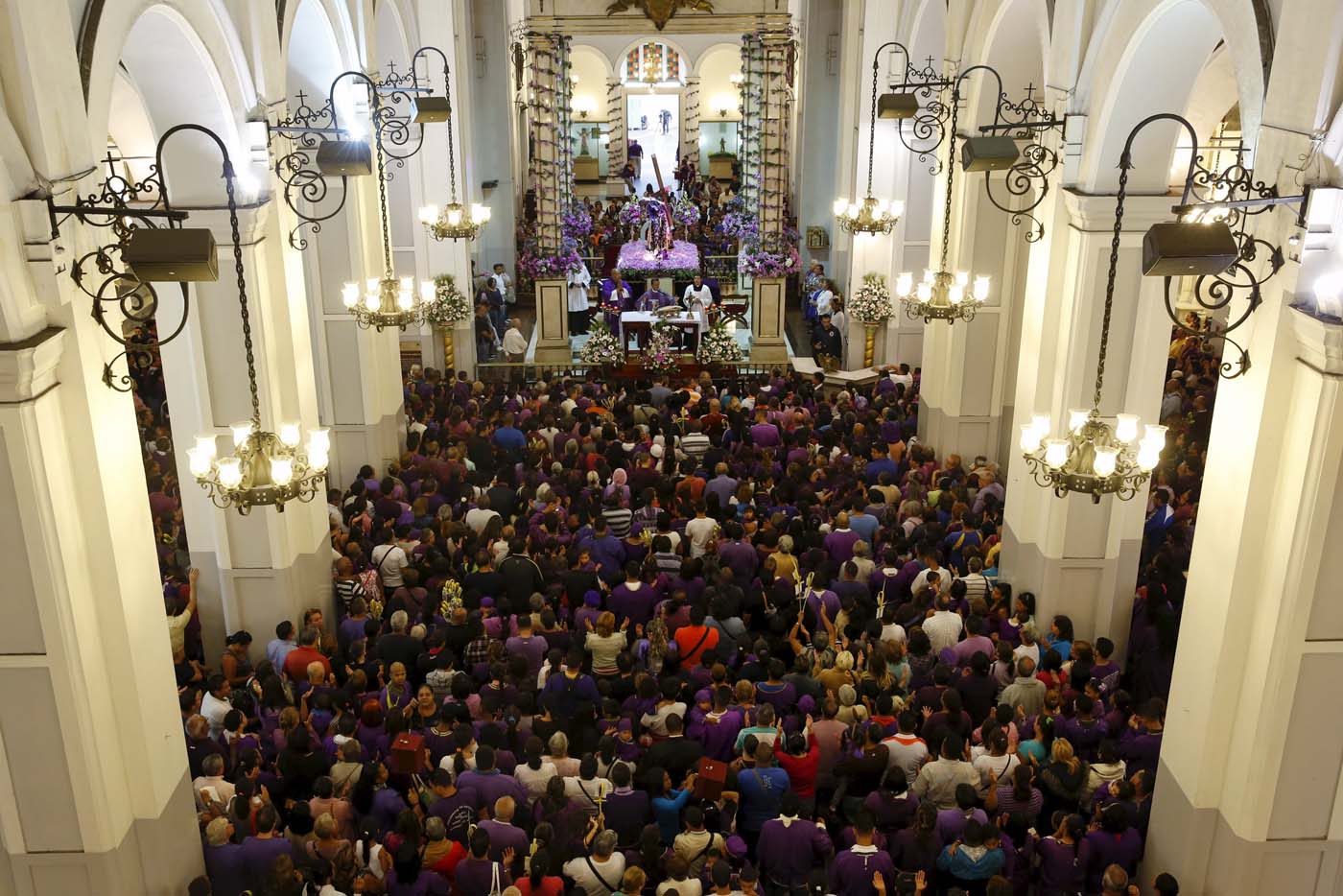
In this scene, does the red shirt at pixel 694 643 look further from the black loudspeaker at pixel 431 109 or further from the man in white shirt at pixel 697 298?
the man in white shirt at pixel 697 298

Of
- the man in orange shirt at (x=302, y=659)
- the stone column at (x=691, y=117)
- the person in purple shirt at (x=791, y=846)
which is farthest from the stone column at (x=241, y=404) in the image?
the stone column at (x=691, y=117)

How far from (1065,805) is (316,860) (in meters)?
4.82

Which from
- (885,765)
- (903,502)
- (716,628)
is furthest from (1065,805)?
(903,502)

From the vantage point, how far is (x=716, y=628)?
9984 millimetres

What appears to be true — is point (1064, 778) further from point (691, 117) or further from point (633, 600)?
point (691, 117)

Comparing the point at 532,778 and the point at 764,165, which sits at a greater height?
the point at 764,165

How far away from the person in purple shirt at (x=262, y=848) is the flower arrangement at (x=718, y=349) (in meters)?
13.1

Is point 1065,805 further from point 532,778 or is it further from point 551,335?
point 551,335

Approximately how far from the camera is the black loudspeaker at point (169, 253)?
6.57 metres

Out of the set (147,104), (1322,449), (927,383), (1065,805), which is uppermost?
(147,104)

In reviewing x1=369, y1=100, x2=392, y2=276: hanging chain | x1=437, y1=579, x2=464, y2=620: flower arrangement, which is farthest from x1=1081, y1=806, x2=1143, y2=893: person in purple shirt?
x1=369, y1=100, x2=392, y2=276: hanging chain

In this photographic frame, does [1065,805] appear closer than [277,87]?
Yes

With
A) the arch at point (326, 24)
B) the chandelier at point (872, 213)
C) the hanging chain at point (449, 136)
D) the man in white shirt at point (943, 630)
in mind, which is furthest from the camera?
the hanging chain at point (449, 136)

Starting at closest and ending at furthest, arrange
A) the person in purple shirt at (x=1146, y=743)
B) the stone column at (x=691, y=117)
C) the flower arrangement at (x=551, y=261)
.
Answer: the person in purple shirt at (x=1146, y=743), the flower arrangement at (x=551, y=261), the stone column at (x=691, y=117)
